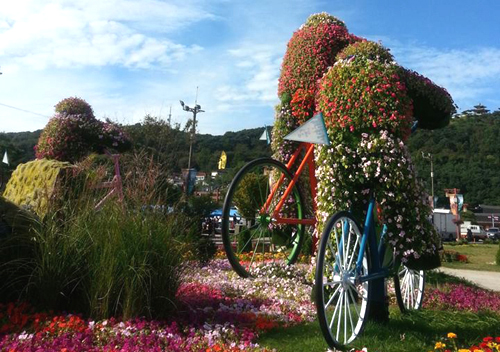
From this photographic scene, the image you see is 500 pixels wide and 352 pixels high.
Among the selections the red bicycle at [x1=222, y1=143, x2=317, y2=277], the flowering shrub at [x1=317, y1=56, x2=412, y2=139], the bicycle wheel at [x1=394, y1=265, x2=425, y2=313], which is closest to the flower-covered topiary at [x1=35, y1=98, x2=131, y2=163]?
the red bicycle at [x1=222, y1=143, x2=317, y2=277]

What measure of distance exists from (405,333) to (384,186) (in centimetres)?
125

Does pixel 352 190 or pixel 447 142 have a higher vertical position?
pixel 447 142

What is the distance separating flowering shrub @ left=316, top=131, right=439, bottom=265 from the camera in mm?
4230

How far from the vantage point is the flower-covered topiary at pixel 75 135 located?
8.55 metres

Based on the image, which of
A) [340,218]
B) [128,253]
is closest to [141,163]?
[128,253]

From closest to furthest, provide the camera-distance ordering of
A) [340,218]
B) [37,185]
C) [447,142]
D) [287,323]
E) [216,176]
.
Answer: [340,218]
[287,323]
[37,185]
[216,176]
[447,142]

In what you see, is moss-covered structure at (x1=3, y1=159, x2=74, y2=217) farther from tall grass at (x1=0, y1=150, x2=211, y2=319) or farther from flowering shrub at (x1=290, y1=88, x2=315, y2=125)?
flowering shrub at (x1=290, y1=88, x2=315, y2=125)

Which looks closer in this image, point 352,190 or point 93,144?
point 352,190

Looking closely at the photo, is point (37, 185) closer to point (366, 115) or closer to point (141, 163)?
point (141, 163)

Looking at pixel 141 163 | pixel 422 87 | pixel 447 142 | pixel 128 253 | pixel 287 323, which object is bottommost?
pixel 287 323

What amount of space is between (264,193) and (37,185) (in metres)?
3.04

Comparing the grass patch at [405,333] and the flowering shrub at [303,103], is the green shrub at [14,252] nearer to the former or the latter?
the grass patch at [405,333]

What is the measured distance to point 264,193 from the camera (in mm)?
6531

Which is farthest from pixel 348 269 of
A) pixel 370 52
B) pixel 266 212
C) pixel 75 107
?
pixel 75 107
